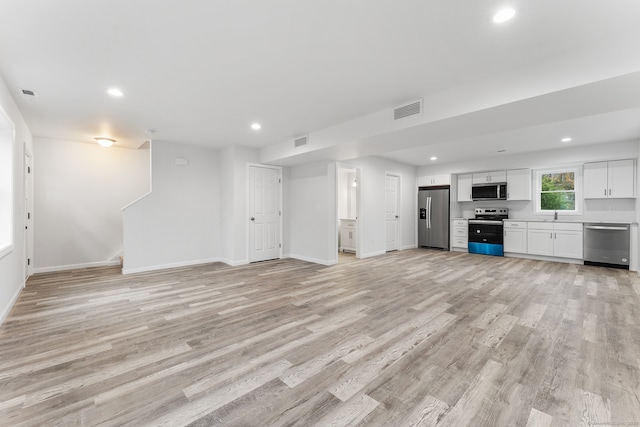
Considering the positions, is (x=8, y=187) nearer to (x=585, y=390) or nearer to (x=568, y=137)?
(x=585, y=390)

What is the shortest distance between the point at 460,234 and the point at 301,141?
17.8 ft

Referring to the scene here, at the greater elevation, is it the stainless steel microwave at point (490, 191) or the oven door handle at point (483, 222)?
the stainless steel microwave at point (490, 191)

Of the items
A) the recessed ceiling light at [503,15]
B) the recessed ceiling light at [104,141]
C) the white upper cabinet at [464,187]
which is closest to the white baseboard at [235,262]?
the recessed ceiling light at [104,141]

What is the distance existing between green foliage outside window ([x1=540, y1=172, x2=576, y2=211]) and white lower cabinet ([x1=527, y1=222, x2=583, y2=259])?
634mm

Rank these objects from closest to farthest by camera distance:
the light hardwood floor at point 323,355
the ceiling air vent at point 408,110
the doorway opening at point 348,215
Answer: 1. the light hardwood floor at point 323,355
2. the ceiling air vent at point 408,110
3. the doorway opening at point 348,215

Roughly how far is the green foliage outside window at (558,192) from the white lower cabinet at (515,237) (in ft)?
2.48

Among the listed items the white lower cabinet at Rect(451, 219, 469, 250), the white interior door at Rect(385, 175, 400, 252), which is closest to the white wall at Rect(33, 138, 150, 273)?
the white interior door at Rect(385, 175, 400, 252)

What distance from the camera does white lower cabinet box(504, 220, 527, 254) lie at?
263 inches

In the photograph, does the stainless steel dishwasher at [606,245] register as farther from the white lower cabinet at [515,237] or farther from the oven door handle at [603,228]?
the white lower cabinet at [515,237]

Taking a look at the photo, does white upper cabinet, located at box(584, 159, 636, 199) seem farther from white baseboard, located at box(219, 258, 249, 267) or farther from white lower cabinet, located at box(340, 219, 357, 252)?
white baseboard, located at box(219, 258, 249, 267)

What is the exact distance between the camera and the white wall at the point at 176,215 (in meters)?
5.26

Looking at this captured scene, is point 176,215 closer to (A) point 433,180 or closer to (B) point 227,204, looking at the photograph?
(B) point 227,204

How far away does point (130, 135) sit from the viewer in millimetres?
5125

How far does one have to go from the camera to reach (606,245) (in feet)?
18.5
